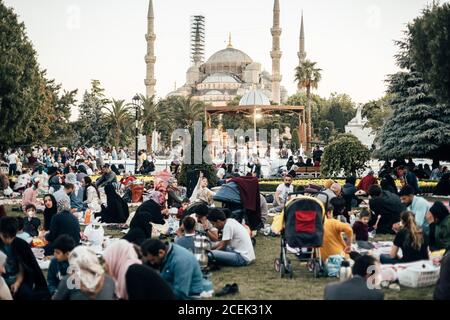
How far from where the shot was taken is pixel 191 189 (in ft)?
55.8

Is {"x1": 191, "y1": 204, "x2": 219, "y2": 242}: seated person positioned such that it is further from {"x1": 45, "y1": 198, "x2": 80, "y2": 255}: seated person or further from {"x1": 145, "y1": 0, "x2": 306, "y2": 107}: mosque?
{"x1": 145, "y1": 0, "x2": 306, "y2": 107}: mosque

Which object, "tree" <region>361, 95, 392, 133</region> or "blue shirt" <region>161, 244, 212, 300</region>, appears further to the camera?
"tree" <region>361, 95, 392, 133</region>

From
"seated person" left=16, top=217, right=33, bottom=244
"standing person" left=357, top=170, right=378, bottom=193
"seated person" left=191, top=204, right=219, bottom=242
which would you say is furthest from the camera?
"standing person" left=357, top=170, right=378, bottom=193

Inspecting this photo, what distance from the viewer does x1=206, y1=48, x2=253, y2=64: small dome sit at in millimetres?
112562

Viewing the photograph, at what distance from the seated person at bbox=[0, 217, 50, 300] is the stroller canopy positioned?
14.5 ft

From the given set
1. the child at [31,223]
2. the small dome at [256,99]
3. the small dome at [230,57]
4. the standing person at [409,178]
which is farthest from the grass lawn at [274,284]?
the small dome at [230,57]

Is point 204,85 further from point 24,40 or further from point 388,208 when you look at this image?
point 388,208

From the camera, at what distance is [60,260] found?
6512 mm

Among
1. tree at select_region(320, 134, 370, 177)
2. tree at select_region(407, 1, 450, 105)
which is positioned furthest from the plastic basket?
tree at select_region(320, 134, 370, 177)

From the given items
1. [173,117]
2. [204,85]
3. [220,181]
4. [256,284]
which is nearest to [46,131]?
[220,181]

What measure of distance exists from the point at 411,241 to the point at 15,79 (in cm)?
1875

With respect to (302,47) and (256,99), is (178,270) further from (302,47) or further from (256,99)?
(302,47)

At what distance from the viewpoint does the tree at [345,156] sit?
825 inches
